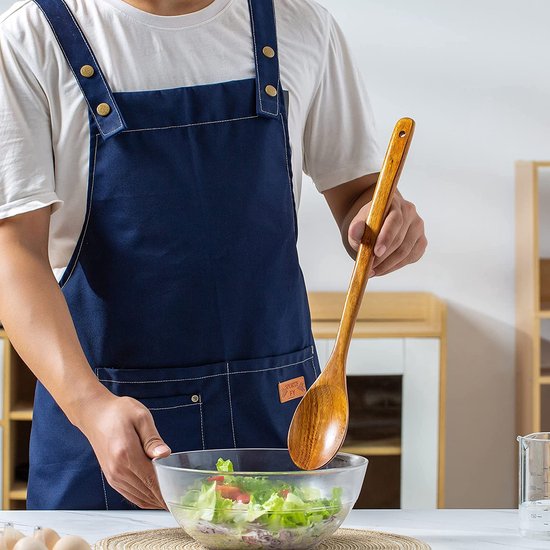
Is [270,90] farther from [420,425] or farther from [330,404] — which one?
[420,425]

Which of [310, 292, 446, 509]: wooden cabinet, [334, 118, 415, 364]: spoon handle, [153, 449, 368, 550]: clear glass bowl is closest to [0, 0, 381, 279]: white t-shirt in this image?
[334, 118, 415, 364]: spoon handle

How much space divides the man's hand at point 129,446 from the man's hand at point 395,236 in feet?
0.96

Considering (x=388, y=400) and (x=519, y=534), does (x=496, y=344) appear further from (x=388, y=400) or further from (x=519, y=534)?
(x=519, y=534)

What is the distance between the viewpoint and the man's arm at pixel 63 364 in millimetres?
885

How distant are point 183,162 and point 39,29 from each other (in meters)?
0.23

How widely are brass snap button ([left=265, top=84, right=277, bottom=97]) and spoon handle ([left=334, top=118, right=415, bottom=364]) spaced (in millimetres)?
267

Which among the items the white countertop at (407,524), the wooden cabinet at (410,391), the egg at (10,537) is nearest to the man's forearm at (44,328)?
the white countertop at (407,524)

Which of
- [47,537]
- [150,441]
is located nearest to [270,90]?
[150,441]

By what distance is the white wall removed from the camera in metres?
3.05

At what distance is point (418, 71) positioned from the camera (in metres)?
3.05

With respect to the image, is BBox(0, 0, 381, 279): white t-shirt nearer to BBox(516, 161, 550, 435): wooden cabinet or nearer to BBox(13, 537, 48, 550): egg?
BBox(13, 537, 48, 550): egg

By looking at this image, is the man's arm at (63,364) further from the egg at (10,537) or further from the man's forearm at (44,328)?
the egg at (10,537)

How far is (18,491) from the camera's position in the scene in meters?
2.61

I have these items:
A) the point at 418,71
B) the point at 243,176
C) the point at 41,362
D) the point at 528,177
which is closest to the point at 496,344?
the point at 528,177
